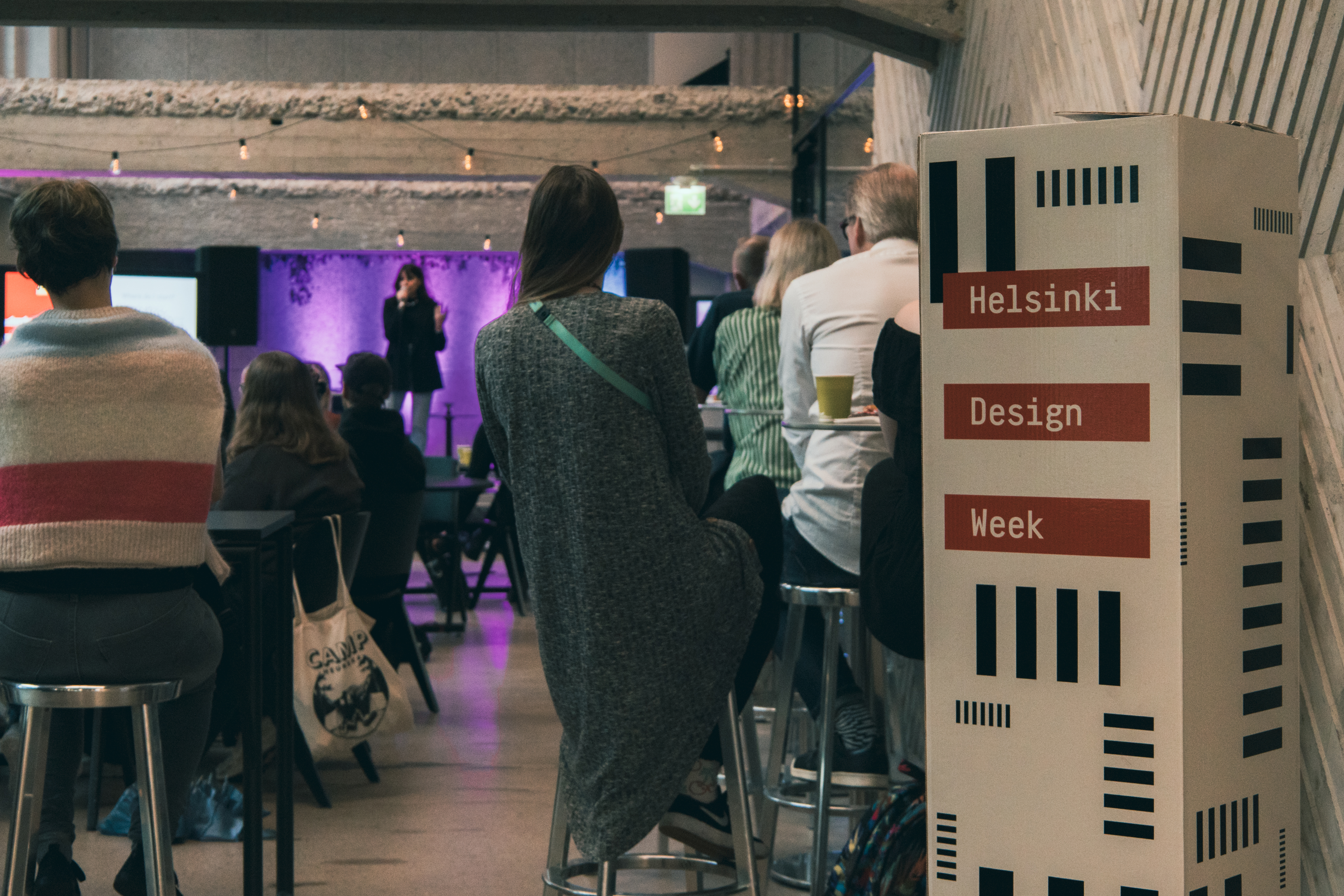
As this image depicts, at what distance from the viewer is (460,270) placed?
14.1 m

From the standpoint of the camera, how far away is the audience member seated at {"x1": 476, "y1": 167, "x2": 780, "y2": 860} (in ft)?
6.17

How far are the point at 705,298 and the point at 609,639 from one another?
8.11 meters

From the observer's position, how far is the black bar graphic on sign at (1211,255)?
1466 millimetres

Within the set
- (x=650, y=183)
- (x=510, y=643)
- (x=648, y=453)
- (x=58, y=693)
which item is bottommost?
(x=510, y=643)

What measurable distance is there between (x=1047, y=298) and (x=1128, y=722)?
20.1 inches

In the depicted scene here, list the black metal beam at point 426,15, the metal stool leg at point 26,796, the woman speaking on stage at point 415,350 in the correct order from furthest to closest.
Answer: the woman speaking on stage at point 415,350 → the black metal beam at point 426,15 → the metal stool leg at point 26,796

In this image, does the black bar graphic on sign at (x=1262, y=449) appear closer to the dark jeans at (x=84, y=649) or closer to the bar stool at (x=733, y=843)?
the bar stool at (x=733, y=843)

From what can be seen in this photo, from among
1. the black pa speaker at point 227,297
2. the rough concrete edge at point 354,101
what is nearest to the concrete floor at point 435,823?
the black pa speaker at point 227,297

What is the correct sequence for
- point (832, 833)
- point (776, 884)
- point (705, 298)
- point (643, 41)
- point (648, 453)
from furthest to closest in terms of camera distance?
1. point (643, 41)
2. point (705, 298)
3. point (832, 833)
4. point (776, 884)
5. point (648, 453)

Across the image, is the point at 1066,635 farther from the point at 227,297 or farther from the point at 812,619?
the point at 227,297

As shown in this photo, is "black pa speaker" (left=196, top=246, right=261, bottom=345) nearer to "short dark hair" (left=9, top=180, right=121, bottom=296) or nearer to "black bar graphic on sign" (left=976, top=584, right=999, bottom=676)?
"short dark hair" (left=9, top=180, right=121, bottom=296)

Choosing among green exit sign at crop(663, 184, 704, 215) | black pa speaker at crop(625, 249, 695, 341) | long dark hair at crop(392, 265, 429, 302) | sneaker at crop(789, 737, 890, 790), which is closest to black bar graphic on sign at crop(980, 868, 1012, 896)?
sneaker at crop(789, 737, 890, 790)

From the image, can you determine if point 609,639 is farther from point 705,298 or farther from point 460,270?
point 460,270

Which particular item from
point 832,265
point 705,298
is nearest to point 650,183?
point 705,298
